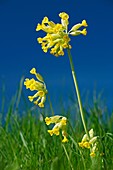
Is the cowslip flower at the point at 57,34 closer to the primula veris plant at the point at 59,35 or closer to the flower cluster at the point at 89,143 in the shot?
the primula veris plant at the point at 59,35

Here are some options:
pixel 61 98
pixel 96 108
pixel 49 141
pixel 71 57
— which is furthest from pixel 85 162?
pixel 61 98

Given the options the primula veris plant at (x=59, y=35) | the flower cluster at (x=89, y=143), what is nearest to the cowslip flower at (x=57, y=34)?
the primula veris plant at (x=59, y=35)

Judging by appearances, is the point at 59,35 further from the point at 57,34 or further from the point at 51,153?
the point at 51,153

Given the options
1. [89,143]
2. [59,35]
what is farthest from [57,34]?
[89,143]

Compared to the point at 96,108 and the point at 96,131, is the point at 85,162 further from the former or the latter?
the point at 96,108

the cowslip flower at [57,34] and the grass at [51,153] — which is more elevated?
the cowslip flower at [57,34]

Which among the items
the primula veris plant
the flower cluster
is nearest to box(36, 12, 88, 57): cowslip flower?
the primula veris plant

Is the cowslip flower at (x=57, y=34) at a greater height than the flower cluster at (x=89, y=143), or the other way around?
the cowslip flower at (x=57, y=34)

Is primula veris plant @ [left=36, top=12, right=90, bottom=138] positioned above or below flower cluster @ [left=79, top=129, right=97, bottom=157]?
above

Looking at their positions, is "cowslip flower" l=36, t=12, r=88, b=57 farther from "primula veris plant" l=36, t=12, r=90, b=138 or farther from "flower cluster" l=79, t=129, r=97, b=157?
"flower cluster" l=79, t=129, r=97, b=157
